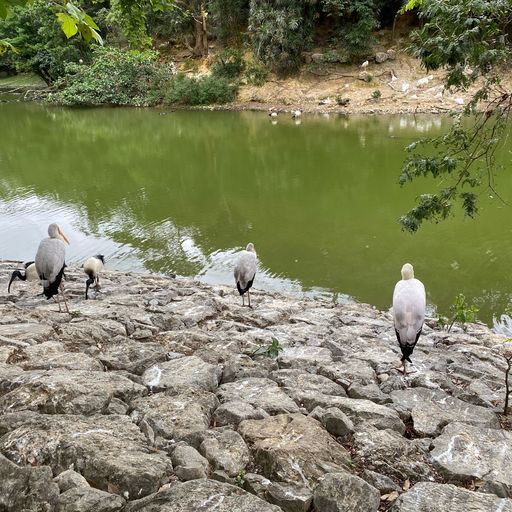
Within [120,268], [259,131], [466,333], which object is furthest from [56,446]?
[259,131]

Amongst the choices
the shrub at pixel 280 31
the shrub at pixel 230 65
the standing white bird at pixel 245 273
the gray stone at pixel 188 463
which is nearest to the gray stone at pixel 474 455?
the gray stone at pixel 188 463

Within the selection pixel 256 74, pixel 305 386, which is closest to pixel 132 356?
pixel 305 386

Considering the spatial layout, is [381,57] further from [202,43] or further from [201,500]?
[201,500]

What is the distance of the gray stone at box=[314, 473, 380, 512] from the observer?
232 cm

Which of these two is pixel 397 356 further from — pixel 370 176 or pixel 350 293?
pixel 370 176

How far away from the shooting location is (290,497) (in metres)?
2.37

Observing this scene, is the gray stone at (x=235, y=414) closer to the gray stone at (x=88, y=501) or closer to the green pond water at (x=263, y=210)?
the gray stone at (x=88, y=501)

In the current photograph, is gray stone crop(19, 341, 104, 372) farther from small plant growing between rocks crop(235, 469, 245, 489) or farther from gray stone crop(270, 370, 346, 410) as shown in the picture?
small plant growing between rocks crop(235, 469, 245, 489)

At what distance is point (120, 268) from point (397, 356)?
18.6 feet

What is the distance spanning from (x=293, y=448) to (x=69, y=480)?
1.12 metres

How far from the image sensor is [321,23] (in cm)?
2966

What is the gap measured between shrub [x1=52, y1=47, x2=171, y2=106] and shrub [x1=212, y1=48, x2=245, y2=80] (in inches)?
119

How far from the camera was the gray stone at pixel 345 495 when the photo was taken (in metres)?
2.32

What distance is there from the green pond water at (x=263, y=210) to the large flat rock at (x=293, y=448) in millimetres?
4757
